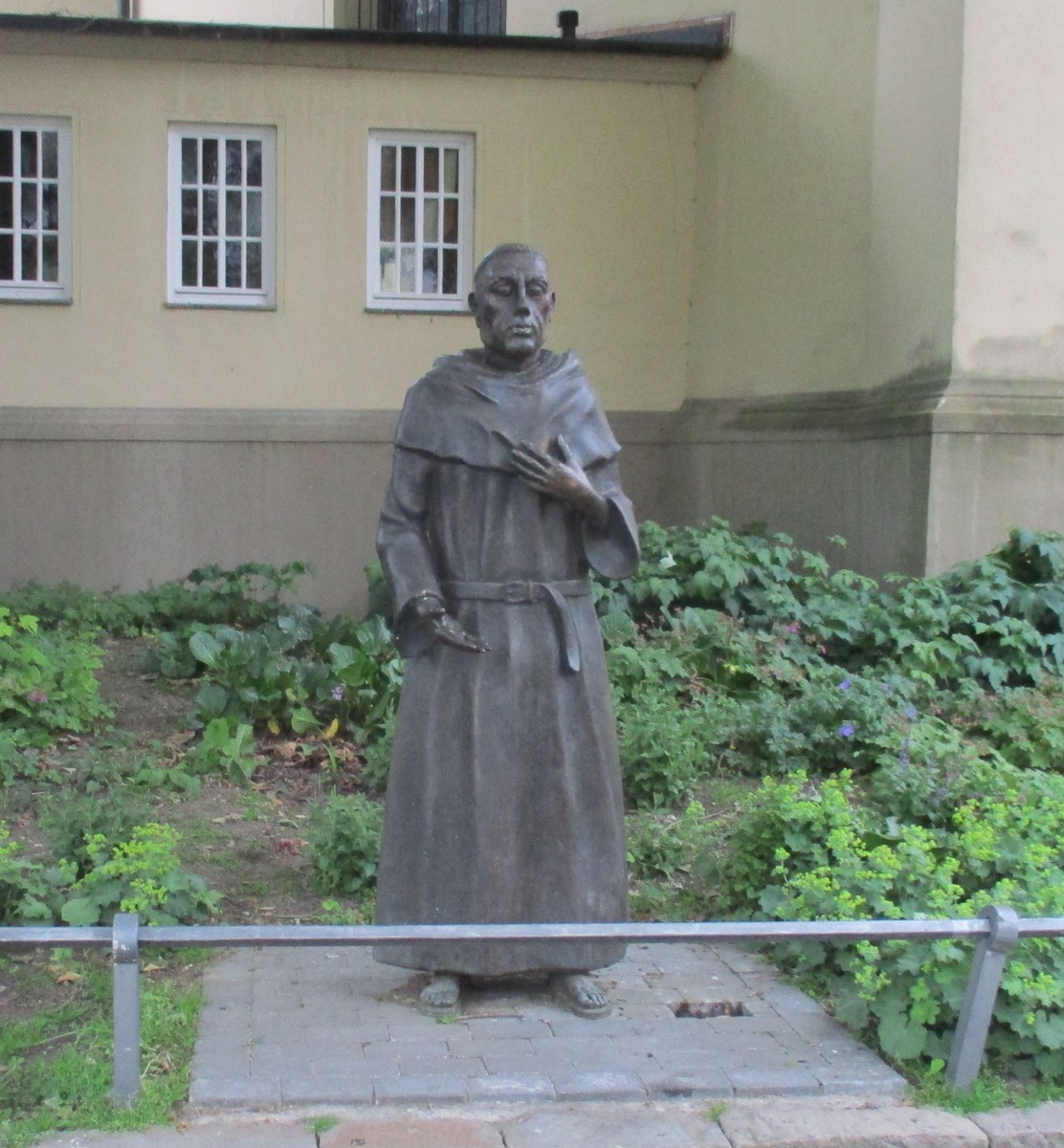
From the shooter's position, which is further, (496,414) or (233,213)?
(233,213)

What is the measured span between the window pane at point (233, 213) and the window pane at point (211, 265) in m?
0.18

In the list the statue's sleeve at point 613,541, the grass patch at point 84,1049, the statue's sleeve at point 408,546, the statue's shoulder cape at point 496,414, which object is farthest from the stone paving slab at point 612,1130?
the statue's shoulder cape at point 496,414

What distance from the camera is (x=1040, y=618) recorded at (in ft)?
28.1

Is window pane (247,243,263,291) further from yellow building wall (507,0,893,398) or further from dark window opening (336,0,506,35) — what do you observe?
dark window opening (336,0,506,35)

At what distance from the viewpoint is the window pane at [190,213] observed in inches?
492

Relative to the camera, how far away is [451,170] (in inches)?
504

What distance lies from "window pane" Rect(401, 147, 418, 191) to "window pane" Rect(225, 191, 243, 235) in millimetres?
1326

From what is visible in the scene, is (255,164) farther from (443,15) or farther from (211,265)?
(443,15)

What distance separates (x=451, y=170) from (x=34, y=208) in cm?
334

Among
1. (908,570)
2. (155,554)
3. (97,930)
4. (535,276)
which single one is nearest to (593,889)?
(97,930)

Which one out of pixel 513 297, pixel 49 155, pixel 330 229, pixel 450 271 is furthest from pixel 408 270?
pixel 513 297

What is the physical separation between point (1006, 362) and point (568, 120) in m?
4.87

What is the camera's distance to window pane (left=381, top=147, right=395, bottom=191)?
12.7 m

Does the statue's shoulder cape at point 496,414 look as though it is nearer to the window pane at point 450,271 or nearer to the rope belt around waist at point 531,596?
the rope belt around waist at point 531,596
